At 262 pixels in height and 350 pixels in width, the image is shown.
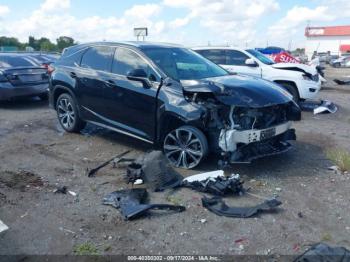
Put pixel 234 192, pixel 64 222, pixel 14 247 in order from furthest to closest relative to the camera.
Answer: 1. pixel 234 192
2. pixel 64 222
3. pixel 14 247

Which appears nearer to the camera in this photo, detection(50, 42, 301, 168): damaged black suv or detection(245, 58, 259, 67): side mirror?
detection(50, 42, 301, 168): damaged black suv

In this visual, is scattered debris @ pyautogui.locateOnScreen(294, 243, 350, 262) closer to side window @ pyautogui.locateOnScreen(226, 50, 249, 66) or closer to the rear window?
side window @ pyautogui.locateOnScreen(226, 50, 249, 66)

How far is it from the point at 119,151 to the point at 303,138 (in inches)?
142

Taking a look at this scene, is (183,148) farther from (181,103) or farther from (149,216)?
(149,216)

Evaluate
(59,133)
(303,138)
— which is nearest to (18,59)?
(59,133)

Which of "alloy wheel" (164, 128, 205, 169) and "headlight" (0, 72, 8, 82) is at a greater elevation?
"headlight" (0, 72, 8, 82)

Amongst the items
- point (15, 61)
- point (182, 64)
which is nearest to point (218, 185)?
point (182, 64)

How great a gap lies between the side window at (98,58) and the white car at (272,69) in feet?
15.6

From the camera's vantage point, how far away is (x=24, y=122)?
8773 millimetres

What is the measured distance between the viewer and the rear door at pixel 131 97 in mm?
5770

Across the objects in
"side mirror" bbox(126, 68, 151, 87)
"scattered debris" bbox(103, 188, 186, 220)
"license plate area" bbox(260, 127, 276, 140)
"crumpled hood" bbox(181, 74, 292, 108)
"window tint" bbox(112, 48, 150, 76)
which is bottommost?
"scattered debris" bbox(103, 188, 186, 220)

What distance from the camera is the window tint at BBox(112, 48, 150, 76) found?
5.96 metres

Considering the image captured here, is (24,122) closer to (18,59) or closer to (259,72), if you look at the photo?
(18,59)

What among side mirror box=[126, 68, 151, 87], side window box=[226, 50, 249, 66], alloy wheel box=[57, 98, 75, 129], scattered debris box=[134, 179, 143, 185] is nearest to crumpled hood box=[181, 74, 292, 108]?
side mirror box=[126, 68, 151, 87]
